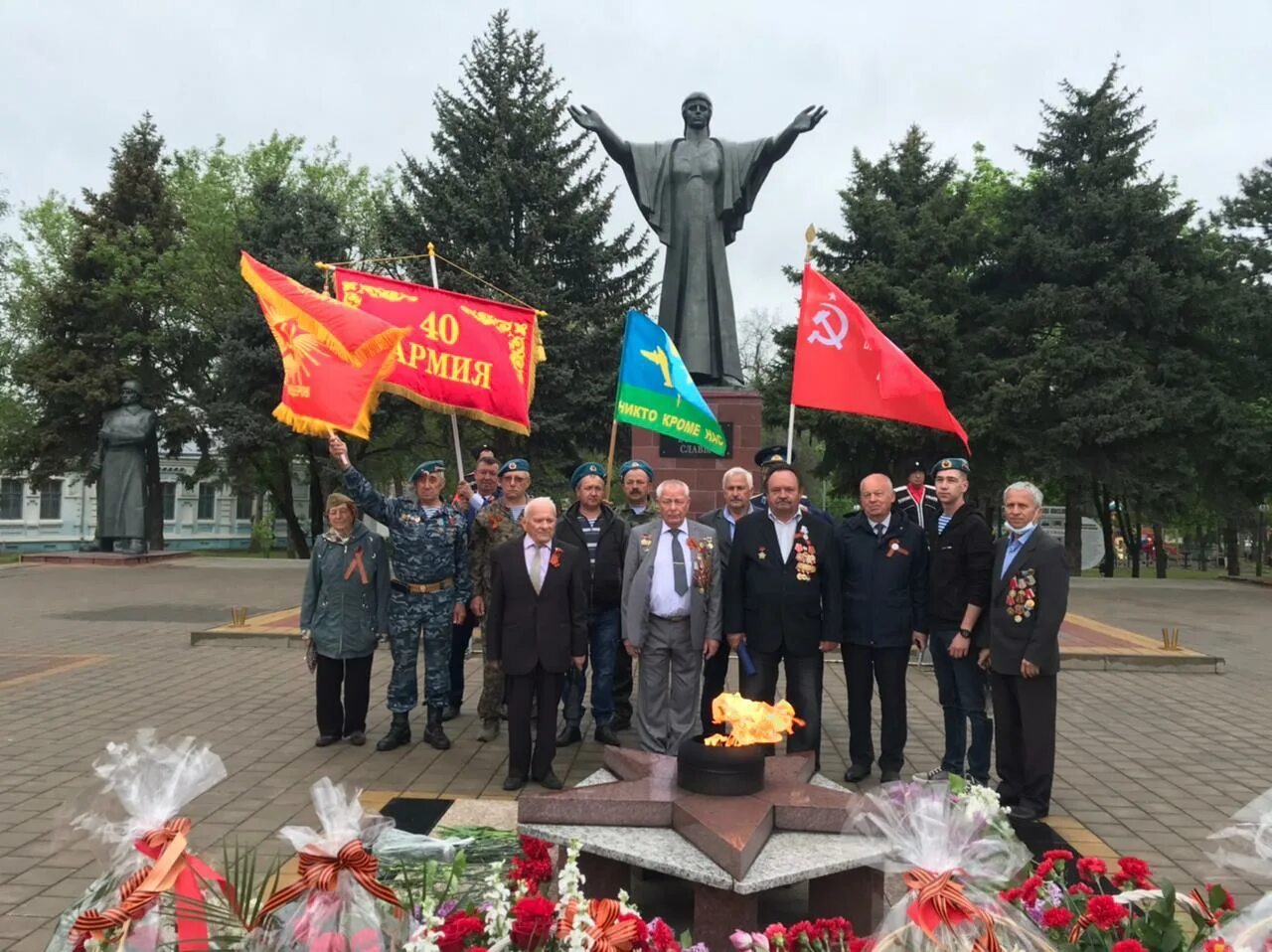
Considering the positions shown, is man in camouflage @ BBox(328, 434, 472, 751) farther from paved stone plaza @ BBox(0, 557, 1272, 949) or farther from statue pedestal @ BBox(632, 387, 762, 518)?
statue pedestal @ BBox(632, 387, 762, 518)

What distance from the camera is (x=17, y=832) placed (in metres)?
4.50

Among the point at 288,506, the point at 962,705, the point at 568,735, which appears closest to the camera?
the point at 962,705

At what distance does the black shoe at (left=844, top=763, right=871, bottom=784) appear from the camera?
5.55 metres

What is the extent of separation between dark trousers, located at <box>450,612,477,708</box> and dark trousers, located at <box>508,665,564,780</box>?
1.40 meters

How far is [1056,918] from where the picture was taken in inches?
97.0

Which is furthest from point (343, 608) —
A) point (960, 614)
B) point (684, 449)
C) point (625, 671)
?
point (684, 449)

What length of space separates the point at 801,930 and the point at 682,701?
3087 millimetres

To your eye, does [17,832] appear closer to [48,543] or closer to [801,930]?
[801,930]

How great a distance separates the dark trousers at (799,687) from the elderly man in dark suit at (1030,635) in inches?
38.8

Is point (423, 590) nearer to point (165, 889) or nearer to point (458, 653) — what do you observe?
point (458, 653)

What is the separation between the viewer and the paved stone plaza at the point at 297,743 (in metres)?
4.50

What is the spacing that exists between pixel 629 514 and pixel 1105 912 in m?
4.54

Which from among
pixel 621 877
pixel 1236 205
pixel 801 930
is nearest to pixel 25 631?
pixel 621 877

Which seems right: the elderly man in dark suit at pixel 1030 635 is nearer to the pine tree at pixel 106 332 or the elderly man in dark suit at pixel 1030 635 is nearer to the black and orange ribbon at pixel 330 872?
the black and orange ribbon at pixel 330 872
